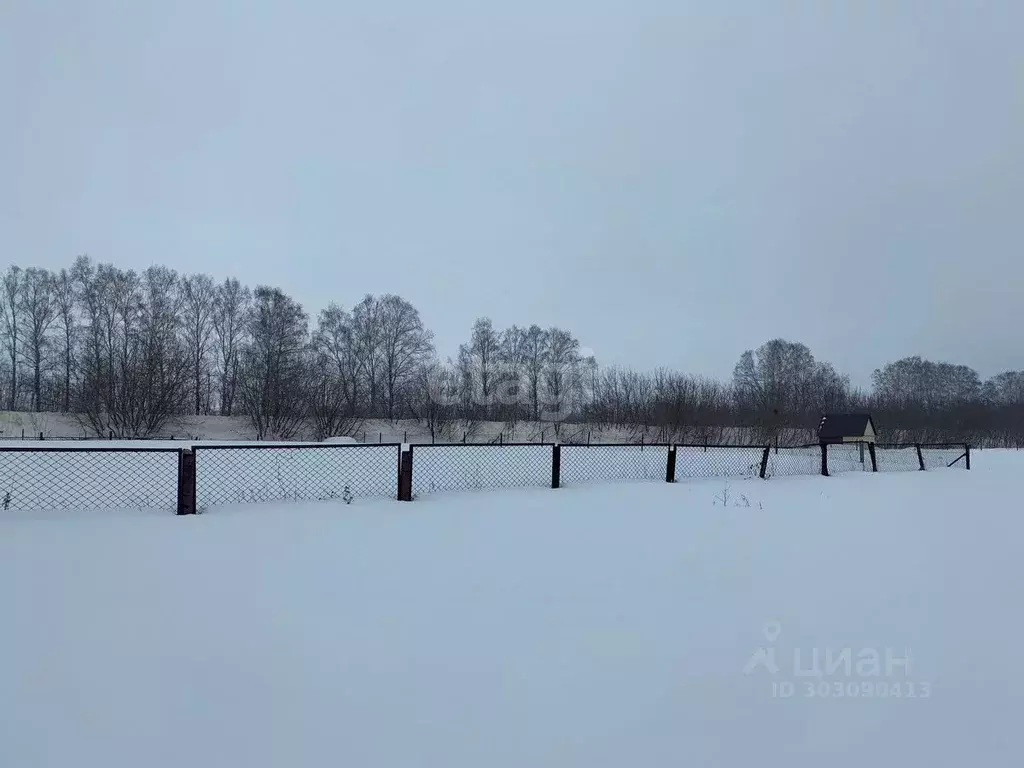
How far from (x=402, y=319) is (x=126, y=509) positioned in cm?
4006

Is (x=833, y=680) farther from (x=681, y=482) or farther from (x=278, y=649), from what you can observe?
(x=681, y=482)

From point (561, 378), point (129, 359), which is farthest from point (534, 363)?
point (129, 359)

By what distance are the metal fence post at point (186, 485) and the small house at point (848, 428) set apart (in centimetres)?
2803

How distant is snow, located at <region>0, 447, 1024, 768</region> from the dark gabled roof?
26.6 metres

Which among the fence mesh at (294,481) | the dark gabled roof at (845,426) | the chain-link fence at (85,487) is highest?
the chain-link fence at (85,487)

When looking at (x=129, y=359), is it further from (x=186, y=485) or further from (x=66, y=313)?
(x=186, y=485)

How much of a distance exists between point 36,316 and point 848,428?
53031mm

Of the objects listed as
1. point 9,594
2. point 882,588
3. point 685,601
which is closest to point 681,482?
point 882,588

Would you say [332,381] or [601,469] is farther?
[332,381]

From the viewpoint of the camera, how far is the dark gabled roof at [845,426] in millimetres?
27112

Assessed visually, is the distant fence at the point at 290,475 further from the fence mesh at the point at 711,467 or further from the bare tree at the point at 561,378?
the bare tree at the point at 561,378

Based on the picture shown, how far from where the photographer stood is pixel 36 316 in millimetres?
Answer: 35312

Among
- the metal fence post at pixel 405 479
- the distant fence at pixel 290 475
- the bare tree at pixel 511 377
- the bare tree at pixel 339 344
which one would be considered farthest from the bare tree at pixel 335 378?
A: the metal fence post at pixel 405 479

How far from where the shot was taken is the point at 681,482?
8555 mm
